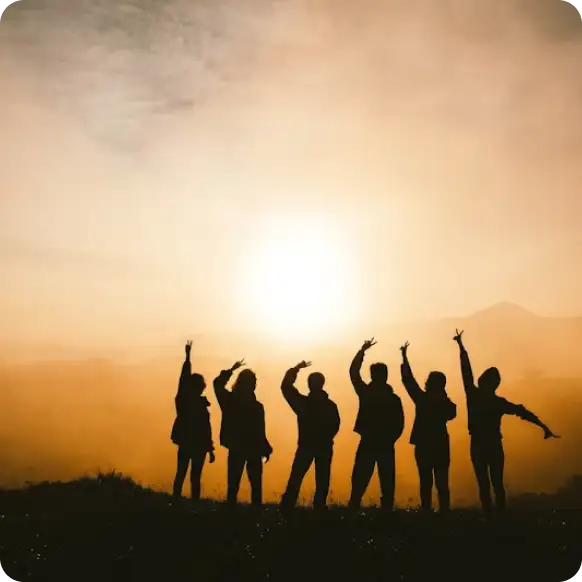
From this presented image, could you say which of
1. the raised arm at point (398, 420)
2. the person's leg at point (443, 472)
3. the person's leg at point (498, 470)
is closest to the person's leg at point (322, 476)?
the raised arm at point (398, 420)

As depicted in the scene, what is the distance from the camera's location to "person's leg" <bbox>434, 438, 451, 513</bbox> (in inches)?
538

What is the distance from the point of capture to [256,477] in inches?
554

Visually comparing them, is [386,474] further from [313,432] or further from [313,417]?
[313,417]

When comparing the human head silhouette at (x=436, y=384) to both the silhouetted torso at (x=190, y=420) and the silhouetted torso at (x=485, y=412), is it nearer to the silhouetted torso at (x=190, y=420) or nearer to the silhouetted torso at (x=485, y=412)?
the silhouetted torso at (x=485, y=412)

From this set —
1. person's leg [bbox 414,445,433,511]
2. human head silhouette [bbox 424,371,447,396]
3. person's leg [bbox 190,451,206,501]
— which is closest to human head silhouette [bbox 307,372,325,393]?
human head silhouette [bbox 424,371,447,396]

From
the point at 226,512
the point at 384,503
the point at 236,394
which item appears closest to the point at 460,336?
the point at 384,503

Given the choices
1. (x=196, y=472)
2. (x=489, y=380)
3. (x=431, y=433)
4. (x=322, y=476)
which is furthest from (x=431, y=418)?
(x=196, y=472)

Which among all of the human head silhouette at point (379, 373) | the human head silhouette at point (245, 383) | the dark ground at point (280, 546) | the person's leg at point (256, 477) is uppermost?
the human head silhouette at point (379, 373)

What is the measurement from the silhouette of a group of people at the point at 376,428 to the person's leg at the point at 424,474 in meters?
0.02

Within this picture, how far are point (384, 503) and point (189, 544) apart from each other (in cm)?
460

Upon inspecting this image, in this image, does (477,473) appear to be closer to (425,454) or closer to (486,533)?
(425,454)

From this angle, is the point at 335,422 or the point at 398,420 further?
the point at 335,422

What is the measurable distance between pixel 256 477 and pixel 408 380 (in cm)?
380

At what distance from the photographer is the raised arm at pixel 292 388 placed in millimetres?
13578
